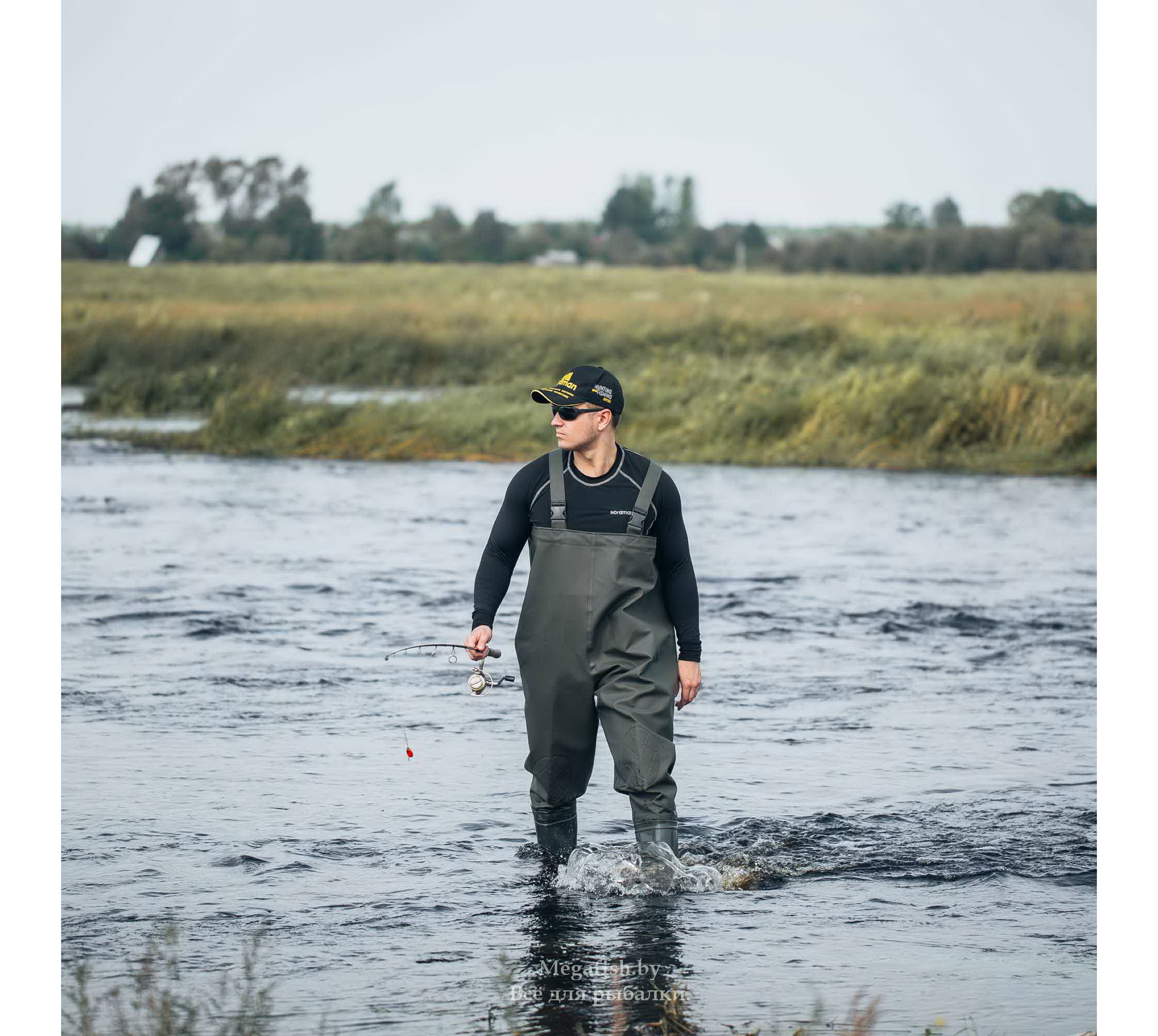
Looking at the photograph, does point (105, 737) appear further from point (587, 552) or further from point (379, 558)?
point (379, 558)

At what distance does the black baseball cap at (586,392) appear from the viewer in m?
6.20

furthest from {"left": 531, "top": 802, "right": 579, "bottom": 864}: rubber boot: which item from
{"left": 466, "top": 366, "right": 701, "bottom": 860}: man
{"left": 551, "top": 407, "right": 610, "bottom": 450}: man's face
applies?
{"left": 551, "top": 407, "right": 610, "bottom": 450}: man's face

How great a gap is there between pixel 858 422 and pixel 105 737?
18038 mm

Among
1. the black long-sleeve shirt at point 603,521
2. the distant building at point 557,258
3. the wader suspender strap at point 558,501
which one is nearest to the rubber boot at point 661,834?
the black long-sleeve shirt at point 603,521

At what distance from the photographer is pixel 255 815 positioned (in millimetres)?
7527

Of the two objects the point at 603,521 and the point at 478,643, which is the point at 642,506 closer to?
the point at 603,521

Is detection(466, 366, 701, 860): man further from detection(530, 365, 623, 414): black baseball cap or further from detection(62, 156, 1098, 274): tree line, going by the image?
detection(62, 156, 1098, 274): tree line

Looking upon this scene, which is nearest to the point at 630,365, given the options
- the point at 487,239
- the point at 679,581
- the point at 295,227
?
the point at 295,227

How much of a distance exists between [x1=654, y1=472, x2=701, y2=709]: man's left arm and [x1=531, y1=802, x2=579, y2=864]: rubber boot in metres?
0.60

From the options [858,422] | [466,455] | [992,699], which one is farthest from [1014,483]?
[992,699]

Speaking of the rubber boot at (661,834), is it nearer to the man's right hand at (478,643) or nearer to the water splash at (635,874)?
the water splash at (635,874)

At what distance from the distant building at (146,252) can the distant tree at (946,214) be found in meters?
28.7

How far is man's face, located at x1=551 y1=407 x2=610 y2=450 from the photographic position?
6.19 m

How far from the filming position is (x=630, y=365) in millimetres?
34281
